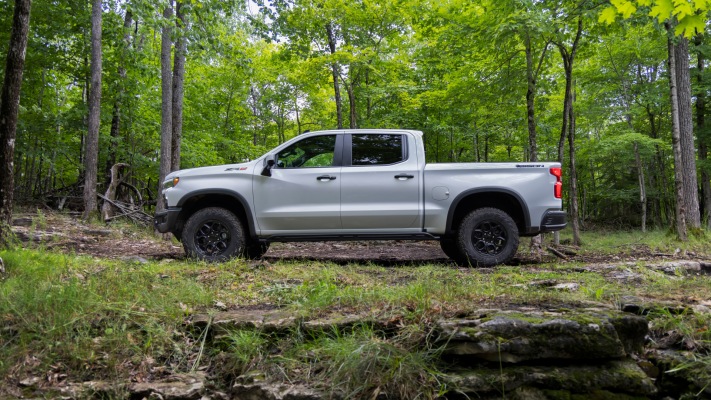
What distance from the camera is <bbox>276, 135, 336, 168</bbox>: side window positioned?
6.12 m

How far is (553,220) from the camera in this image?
570 cm

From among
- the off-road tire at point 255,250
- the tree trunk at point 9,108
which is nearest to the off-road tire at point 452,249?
the off-road tire at point 255,250

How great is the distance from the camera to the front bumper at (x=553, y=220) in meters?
5.67

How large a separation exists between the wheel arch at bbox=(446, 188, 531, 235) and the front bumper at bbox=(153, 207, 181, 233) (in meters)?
3.81

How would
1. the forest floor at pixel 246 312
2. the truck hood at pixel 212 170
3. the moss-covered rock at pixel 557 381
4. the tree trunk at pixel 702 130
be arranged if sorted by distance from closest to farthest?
the moss-covered rock at pixel 557 381 < the forest floor at pixel 246 312 < the truck hood at pixel 212 170 < the tree trunk at pixel 702 130

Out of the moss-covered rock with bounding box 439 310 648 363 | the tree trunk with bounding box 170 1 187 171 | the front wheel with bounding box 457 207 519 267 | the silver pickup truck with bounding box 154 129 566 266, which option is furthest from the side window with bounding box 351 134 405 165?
the tree trunk with bounding box 170 1 187 171

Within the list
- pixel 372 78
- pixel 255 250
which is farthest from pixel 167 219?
pixel 372 78

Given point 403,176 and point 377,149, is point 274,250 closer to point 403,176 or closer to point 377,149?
point 377,149

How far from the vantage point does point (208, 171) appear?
6.07m

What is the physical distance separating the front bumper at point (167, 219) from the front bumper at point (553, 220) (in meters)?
5.05

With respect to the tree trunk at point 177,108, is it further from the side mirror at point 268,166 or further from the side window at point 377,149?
the side window at point 377,149

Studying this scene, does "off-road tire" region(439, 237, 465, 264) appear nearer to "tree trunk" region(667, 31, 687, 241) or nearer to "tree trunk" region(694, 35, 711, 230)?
"tree trunk" region(667, 31, 687, 241)

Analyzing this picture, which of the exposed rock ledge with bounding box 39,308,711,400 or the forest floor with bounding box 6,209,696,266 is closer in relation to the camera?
the exposed rock ledge with bounding box 39,308,711,400

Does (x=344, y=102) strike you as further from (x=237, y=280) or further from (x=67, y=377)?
(x=67, y=377)
